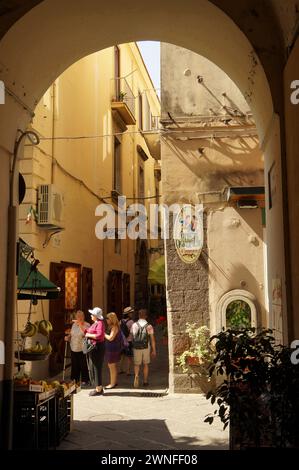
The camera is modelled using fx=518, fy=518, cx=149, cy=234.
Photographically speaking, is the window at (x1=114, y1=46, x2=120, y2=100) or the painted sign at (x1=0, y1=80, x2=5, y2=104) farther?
the window at (x1=114, y1=46, x2=120, y2=100)

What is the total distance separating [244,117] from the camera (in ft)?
31.1

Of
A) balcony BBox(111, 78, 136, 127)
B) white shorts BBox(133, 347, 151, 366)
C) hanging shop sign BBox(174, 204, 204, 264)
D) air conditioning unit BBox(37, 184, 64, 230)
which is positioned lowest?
white shorts BBox(133, 347, 151, 366)

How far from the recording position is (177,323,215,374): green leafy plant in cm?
Result: 880

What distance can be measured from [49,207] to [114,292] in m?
7.06

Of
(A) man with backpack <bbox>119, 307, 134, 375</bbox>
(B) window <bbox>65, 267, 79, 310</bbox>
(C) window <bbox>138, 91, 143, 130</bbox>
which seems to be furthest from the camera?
(C) window <bbox>138, 91, 143, 130</bbox>

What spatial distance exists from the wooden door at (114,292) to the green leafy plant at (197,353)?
730cm

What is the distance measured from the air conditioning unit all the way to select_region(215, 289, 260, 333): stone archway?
3.74 metres

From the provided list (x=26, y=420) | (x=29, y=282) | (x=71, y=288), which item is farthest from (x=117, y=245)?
(x=26, y=420)

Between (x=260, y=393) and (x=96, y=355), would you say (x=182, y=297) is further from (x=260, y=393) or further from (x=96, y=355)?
(x=260, y=393)

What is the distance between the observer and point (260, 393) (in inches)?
132

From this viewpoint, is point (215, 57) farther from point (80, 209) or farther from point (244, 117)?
point (80, 209)

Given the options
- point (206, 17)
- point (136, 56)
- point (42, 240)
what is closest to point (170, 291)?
point (42, 240)

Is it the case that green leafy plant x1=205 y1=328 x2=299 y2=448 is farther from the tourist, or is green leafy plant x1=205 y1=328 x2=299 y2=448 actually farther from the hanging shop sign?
the tourist

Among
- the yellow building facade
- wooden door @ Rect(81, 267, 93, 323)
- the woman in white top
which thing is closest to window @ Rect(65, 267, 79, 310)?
the yellow building facade
